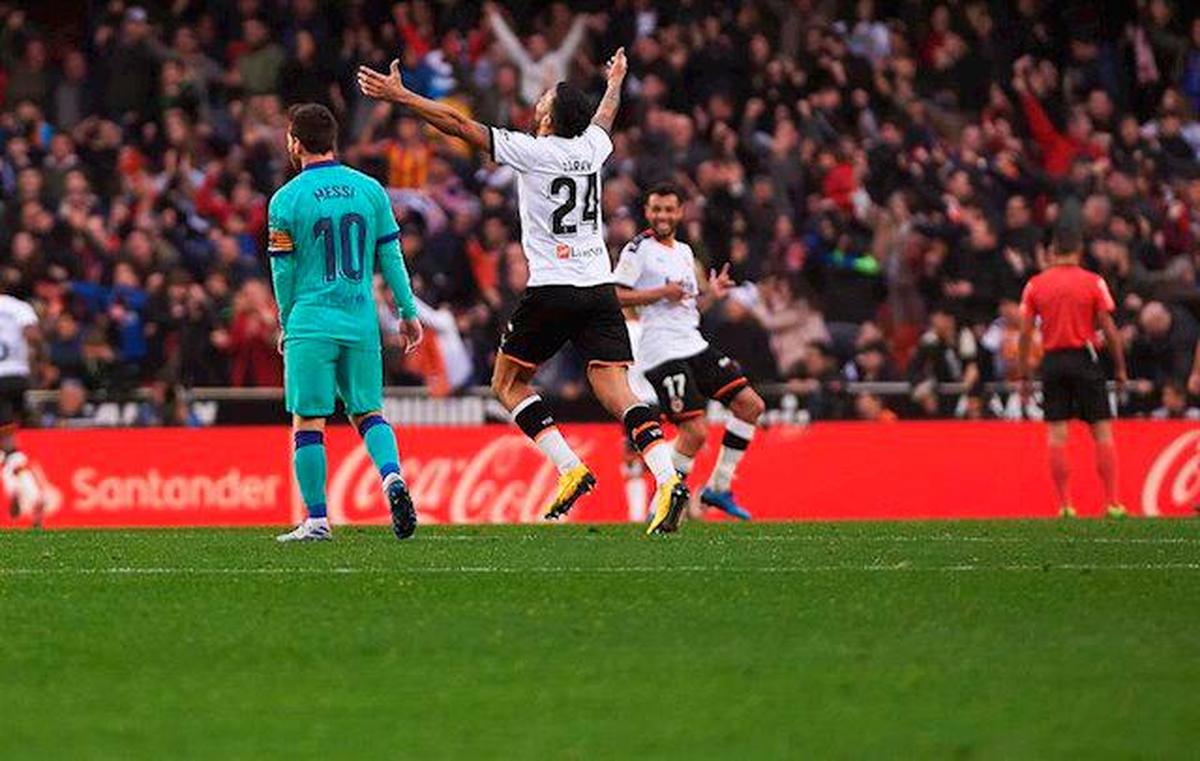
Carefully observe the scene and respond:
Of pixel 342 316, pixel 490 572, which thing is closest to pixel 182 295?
pixel 342 316

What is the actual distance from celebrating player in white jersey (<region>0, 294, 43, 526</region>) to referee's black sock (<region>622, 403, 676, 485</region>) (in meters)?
7.55

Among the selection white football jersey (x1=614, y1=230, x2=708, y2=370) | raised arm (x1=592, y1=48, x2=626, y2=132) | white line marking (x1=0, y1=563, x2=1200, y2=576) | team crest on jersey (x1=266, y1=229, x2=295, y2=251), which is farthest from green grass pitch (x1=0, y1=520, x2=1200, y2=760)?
white football jersey (x1=614, y1=230, x2=708, y2=370)

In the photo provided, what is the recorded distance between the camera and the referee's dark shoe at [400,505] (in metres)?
13.0

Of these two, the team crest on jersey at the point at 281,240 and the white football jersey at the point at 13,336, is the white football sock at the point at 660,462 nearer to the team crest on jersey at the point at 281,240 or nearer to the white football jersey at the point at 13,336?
the team crest on jersey at the point at 281,240

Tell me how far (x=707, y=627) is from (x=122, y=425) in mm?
15581

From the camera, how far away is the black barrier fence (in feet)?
78.4

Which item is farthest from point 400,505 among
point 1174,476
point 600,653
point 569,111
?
point 1174,476

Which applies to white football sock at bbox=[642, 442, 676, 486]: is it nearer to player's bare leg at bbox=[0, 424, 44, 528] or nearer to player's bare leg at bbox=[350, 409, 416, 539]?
player's bare leg at bbox=[350, 409, 416, 539]

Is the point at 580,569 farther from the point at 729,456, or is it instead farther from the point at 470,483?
the point at 470,483

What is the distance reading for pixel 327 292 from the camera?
1318 centimetres

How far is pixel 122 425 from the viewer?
942 inches

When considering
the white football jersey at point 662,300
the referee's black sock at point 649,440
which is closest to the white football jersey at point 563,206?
the referee's black sock at point 649,440

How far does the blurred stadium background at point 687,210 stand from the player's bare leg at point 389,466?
935 cm

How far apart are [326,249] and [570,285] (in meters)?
1.54
